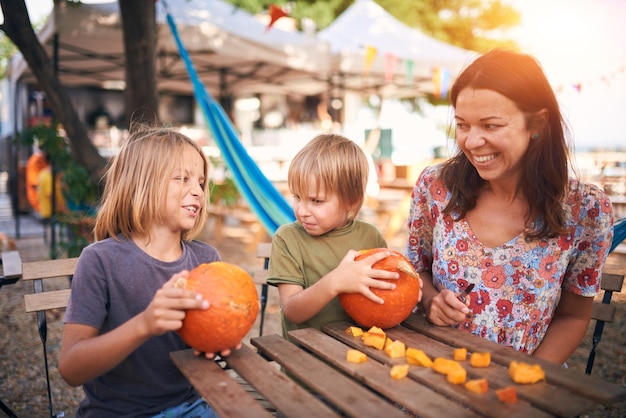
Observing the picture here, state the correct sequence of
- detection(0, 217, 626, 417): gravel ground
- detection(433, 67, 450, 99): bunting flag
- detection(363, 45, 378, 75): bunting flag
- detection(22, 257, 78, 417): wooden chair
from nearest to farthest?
1. detection(22, 257, 78, 417): wooden chair
2. detection(0, 217, 626, 417): gravel ground
3. detection(363, 45, 378, 75): bunting flag
4. detection(433, 67, 450, 99): bunting flag

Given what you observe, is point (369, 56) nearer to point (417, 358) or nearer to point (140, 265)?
point (140, 265)

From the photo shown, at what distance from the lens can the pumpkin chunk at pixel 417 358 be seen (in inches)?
55.6

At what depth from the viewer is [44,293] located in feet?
7.81

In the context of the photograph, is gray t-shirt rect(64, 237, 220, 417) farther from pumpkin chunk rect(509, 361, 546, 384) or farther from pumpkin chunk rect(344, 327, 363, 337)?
pumpkin chunk rect(509, 361, 546, 384)

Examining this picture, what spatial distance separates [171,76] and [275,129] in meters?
10.3

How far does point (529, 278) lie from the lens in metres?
1.87

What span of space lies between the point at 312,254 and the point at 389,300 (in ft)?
1.83

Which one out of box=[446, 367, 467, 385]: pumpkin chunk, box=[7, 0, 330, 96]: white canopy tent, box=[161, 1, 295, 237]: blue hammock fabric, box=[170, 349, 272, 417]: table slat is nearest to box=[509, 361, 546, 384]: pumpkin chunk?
box=[446, 367, 467, 385]: pumpkin chunk

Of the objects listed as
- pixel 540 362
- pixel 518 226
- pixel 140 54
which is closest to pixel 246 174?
pixel 140 54

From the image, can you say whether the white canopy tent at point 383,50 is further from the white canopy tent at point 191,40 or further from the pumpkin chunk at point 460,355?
the pumpkin chunk at point 460,355

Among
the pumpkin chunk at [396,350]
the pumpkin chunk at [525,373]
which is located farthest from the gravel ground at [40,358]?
the pumpkin chunk at [525,373]

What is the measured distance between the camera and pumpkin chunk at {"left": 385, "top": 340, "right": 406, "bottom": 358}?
147 centimetres

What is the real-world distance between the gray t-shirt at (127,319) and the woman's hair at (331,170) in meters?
0.63

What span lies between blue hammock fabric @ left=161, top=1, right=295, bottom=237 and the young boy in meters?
2.14
